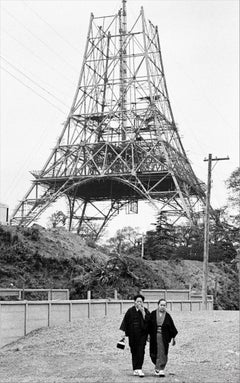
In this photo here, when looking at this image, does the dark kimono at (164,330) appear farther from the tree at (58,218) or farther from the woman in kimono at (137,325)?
the tree at (58,218)

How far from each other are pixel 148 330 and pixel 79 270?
28.2 meters

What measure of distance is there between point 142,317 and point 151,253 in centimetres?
4785

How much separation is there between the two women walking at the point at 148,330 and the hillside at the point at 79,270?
22569mm

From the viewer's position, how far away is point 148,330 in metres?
13.3

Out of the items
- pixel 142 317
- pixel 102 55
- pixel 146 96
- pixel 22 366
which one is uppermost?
pixel 102 55

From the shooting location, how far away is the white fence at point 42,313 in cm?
2100

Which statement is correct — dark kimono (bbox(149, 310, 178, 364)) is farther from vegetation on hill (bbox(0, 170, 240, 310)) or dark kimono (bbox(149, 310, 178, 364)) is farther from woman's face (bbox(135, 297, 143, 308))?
vegetation on hill (bbox(0, 170, 240, 310))

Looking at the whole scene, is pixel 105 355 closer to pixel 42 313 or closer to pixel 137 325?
Result: pixel 137 325

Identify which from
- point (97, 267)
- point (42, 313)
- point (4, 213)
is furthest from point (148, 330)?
point (4, 213)

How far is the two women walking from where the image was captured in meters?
13.2

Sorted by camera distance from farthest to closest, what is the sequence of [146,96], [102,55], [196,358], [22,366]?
1. [102,55]
2. [146,96]
3. [196,358]
4. [22,366]

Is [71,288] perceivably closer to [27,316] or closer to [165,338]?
[27,316]

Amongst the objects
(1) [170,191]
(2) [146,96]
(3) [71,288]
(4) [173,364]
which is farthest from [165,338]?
(2) [146,96]

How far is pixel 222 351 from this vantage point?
1784 centimetres
